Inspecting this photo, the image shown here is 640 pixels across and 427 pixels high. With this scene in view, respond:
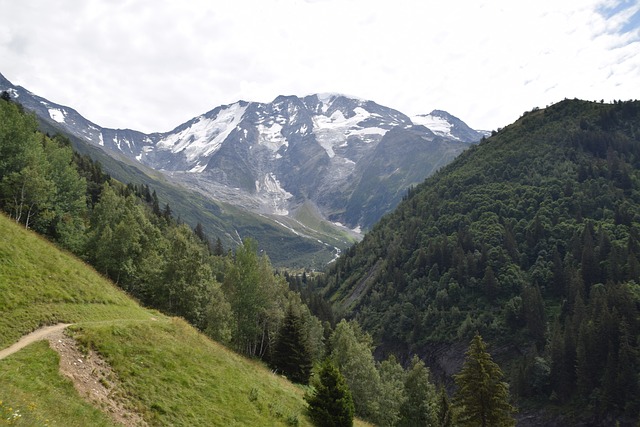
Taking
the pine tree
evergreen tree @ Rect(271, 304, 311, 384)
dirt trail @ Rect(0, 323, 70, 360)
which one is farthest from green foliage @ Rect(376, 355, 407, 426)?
dirt trail @ Rect(0, 323, 70, 360)

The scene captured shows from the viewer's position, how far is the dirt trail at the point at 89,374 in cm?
2234

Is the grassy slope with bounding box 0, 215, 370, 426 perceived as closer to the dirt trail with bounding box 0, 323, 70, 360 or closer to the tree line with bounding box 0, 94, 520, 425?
the dirt trail with bounding box 0, 323, 70, 360

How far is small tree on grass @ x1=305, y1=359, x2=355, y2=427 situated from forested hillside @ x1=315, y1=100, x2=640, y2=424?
9055cm

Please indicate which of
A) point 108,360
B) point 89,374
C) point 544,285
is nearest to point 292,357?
point 108,360

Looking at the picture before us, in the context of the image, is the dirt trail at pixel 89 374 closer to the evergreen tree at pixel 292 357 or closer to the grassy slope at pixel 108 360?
the grassy slope at pixel 108 360

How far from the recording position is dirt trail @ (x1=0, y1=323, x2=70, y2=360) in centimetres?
2250

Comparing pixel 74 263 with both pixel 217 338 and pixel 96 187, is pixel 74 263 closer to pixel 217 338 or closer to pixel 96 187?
pixel 217 338

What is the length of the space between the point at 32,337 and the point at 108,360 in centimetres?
446

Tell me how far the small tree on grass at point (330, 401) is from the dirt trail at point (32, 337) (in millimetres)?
20592

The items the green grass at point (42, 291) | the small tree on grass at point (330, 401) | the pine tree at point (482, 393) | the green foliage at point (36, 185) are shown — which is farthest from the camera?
the green foliage at point (36, 185)

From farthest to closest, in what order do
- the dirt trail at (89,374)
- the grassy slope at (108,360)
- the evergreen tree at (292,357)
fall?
the evergreen tree at (292,357) → the dirt trail at (89,374) → the grassy slope at (108,360)

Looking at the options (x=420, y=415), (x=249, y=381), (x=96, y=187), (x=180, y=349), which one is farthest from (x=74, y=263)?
(x=96, y=187)

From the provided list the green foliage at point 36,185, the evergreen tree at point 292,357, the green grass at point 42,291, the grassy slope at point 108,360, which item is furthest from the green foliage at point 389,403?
the green foliage at point 36,185

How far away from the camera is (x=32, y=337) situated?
81.8 feet
